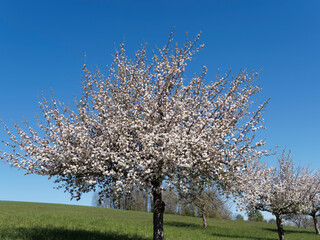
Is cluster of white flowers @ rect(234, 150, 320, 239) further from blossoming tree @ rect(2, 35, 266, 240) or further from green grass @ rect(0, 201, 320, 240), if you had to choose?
blossoming tree @ rect(2, 35, 266, 240)

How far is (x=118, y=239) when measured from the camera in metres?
16.2

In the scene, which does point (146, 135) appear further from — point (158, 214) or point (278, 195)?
point (278, 195)

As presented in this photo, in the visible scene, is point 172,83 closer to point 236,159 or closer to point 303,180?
point 236,159

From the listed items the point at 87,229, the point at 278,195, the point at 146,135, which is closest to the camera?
the point at 146,135

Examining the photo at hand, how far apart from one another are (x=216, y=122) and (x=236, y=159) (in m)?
1.87

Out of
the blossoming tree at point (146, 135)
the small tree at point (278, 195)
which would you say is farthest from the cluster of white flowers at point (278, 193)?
the blossoming tree at point (146, 135)

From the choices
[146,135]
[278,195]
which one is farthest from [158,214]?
[278,195]

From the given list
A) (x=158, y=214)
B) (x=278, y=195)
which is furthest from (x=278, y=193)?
(x=158, y=214)

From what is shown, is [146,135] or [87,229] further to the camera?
[87,229]

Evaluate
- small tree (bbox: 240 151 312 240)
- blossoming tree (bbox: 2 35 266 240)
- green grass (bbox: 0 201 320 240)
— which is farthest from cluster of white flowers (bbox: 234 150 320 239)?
blossoming tree (bbox: 2 35 266 240)

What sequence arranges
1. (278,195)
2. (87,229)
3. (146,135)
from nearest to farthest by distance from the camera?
(146,135)
(87,229)
(278,195)

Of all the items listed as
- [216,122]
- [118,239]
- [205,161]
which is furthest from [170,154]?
[118,239]

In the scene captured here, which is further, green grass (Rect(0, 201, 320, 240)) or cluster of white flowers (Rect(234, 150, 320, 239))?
cluster of white flowers (Rect(234, 150, 320, 239))

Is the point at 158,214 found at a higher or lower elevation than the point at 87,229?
higher
